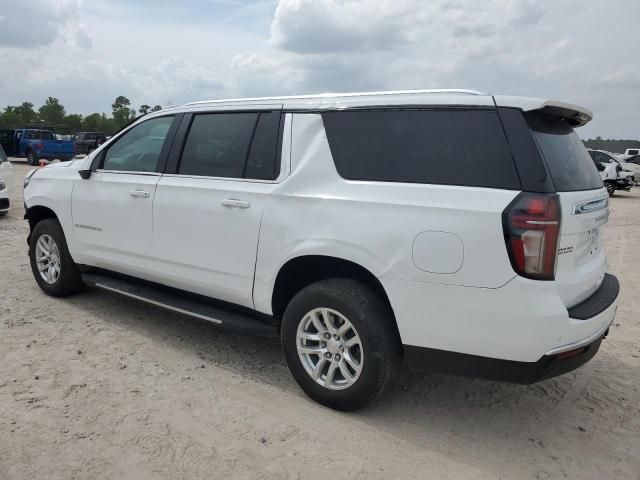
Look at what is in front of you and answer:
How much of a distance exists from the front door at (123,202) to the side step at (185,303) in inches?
5.1

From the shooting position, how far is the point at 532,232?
105 inches

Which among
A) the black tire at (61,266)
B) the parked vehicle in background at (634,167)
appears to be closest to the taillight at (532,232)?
the black tire at (61,266)

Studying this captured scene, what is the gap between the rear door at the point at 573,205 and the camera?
9.13 ft

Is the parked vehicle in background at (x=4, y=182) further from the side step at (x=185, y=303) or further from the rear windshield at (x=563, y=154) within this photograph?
the rear windshield at (x=563, y=154)

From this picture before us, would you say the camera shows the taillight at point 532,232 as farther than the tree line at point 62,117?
No

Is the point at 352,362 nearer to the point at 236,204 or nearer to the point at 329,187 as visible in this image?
the point at 329,187

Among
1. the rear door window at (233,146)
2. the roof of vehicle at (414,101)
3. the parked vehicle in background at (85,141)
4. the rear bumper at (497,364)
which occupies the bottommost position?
the rear bumper at (497,364)

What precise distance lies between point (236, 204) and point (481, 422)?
210 centimetres

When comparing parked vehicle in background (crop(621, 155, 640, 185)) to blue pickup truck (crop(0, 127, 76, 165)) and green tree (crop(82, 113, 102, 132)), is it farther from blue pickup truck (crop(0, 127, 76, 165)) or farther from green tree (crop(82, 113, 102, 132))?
green tree (crop(82, 113, 102, 132))

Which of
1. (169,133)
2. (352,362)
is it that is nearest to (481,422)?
(352,362)

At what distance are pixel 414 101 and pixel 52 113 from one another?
9182cm

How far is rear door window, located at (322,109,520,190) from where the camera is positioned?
2.82 m

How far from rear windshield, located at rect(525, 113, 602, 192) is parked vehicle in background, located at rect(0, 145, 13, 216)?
34.6 feet

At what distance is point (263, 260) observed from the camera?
3549mm
